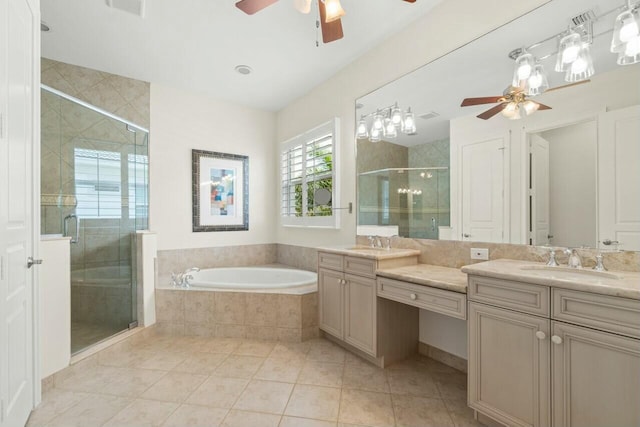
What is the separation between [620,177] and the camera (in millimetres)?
1474

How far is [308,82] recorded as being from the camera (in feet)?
11.5

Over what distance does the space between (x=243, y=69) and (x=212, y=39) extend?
21.7 inches

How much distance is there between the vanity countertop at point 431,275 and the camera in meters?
1.73

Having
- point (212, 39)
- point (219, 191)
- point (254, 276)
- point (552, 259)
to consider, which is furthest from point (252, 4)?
point (254, 276)

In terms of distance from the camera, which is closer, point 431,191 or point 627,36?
point 627,36

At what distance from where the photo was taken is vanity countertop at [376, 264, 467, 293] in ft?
5.67

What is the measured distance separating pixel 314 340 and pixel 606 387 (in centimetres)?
209

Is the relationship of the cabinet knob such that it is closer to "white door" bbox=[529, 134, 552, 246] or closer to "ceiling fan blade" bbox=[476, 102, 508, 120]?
"white door" bbox=[529, 134, 552, 246]

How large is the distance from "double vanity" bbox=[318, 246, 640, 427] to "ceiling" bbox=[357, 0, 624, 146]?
110 centimetres

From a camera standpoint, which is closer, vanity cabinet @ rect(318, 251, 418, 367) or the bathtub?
vanity cabinet @ rect(318, 251, 418, 367)

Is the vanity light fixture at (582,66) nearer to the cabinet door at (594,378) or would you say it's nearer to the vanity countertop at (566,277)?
the vanity countertop at (566,277)

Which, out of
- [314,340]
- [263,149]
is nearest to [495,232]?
[314,340]

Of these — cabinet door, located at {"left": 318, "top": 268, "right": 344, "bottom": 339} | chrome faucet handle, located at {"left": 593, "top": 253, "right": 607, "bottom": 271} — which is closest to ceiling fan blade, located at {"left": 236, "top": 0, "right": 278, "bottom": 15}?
cabinet door, located at {"left": 318, "top": 268, "right": 344, "bottom": 339}

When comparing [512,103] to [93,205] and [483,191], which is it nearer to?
[483,191]
